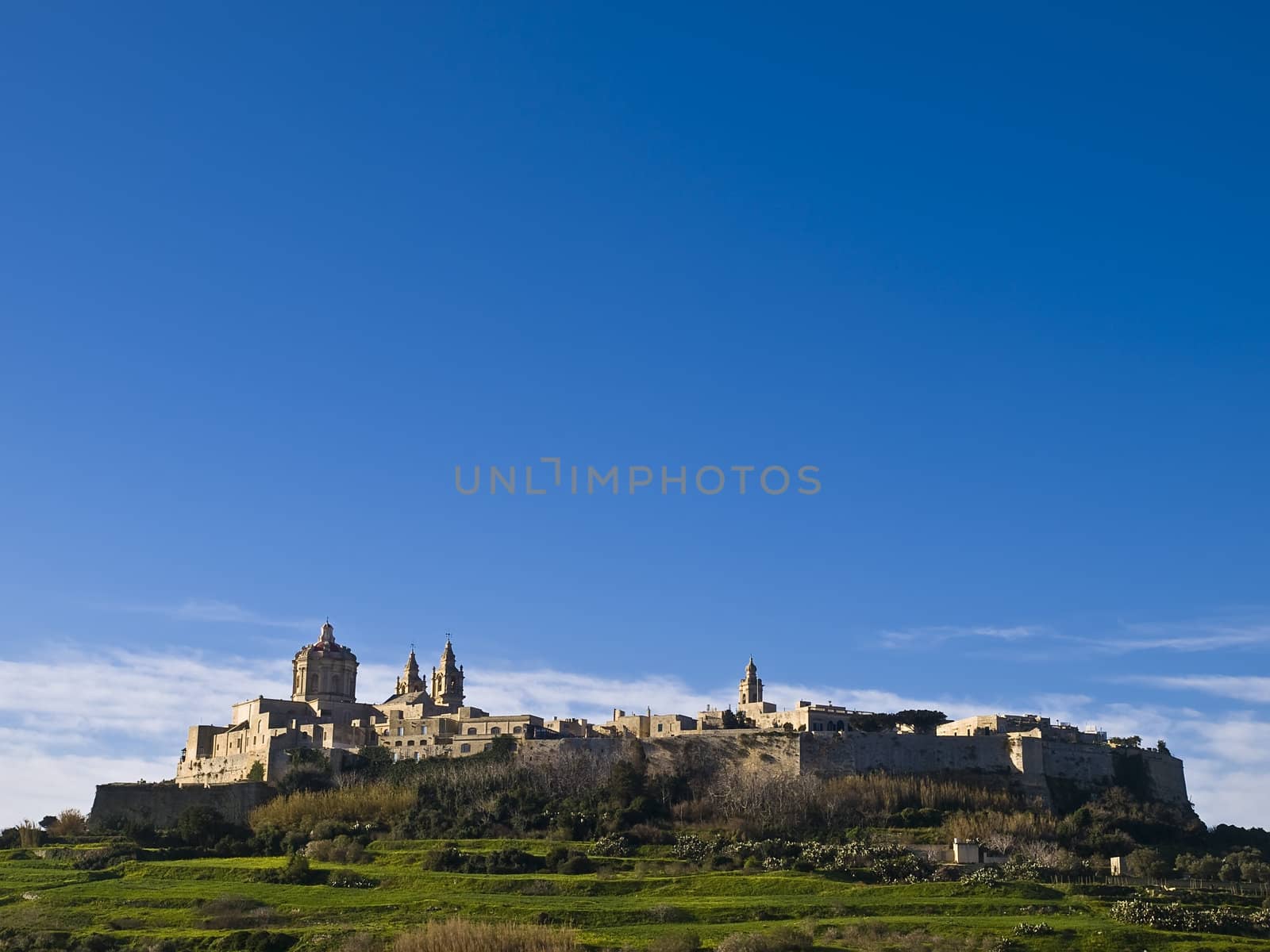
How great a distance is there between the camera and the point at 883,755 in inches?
3361

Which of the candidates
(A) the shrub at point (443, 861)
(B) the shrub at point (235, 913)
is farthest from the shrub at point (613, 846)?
(B) the shrub at point (235, 913)


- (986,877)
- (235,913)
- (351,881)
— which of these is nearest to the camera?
(235,913)

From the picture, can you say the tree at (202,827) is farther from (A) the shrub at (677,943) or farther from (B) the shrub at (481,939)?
(A) the shrub at (677,943)

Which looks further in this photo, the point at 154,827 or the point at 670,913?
the point at 154,827

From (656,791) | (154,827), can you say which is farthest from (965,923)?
(154,827)

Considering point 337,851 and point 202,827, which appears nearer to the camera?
point 337,851

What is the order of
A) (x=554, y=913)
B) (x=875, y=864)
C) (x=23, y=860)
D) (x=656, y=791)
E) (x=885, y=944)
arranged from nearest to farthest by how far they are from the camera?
1. (x=885, y=944)
2. (x=554, y=913)
3. (x=875, y=864)
4. (x=23, y=860)
5. (x=656, y=791)

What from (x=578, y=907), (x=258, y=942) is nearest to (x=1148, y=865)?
(x=578, y=907)

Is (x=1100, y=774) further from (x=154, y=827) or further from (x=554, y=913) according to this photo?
(x=154, y=827)

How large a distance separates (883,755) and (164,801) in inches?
1436

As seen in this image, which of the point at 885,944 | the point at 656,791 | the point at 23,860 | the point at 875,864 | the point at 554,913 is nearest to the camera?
the point at 885,944

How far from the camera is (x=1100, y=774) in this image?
87.1m

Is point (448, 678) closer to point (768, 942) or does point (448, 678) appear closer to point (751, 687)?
point (751, 687)

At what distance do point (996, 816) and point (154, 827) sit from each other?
41.0 m
